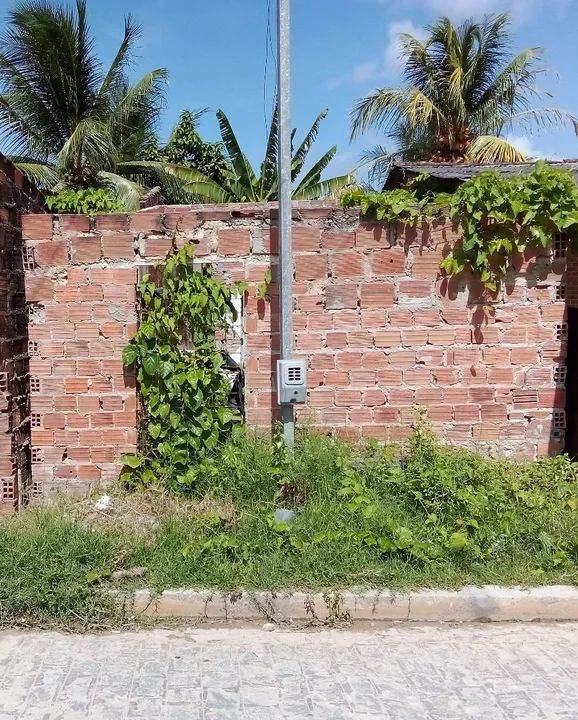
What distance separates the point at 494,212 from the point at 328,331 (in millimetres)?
1537

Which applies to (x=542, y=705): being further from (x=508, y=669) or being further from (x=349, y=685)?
(x=349, y=685)

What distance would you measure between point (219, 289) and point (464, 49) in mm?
16843

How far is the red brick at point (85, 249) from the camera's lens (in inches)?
189

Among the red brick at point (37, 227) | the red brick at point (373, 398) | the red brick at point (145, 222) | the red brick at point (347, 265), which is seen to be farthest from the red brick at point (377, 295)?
the red brick at point (37, 227)

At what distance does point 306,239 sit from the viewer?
4895 millimetres

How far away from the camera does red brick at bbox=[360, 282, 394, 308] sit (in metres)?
4.93

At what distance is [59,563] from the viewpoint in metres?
3.78

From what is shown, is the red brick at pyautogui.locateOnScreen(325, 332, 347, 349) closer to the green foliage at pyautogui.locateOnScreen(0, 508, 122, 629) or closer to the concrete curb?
the concrete curb

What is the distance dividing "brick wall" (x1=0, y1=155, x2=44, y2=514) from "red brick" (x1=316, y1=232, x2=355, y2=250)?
2316 millimetres

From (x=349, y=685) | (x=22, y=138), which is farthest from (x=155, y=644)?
(x=22, y=138)

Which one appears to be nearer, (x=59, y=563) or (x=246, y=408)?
(x=59, y=563)

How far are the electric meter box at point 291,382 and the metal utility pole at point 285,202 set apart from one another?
0.09m

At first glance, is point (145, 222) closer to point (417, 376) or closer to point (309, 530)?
point (417, 376)

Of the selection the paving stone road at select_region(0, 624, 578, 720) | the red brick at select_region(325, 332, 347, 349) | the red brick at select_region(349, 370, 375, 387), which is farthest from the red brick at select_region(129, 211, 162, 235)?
the paving stone road at select_region(0, 624, 578, 720)
